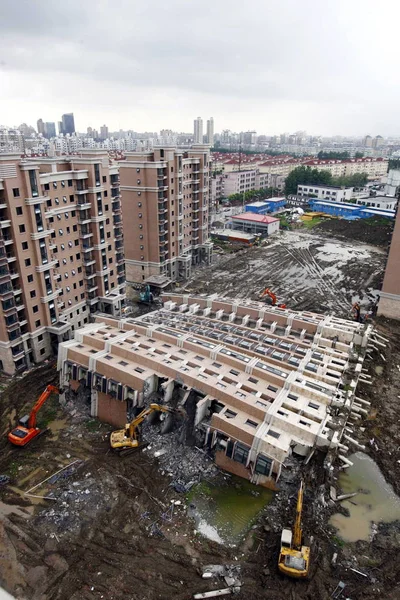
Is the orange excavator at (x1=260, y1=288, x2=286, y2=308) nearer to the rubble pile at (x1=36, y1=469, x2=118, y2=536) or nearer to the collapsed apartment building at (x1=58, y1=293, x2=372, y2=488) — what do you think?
the collapsed apartment building at (x1=58, y1=293, x2=372, y2=488)

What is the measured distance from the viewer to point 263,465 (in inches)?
826

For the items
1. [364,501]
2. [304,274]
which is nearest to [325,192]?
[304,274]

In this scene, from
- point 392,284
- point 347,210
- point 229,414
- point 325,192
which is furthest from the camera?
point 325,192

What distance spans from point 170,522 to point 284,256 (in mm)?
52206

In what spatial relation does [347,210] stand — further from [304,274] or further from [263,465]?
[263,465]

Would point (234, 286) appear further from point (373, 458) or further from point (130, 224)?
point (373, 458)

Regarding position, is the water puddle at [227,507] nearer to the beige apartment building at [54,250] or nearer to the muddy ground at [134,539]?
the muddy ground at [134,539]

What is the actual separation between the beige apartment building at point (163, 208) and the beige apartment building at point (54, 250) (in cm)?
871

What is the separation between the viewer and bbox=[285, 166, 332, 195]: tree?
112406 millimetres

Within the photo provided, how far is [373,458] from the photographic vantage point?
2395 centimetres

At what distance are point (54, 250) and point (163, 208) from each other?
17915 mm

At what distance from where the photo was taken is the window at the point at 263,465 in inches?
819

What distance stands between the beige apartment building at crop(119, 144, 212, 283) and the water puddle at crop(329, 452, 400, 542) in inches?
1280

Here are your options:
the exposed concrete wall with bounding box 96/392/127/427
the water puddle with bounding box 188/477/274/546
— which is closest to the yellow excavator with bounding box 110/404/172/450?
the exposed concrete wall with bounding box 96/392/127/427
